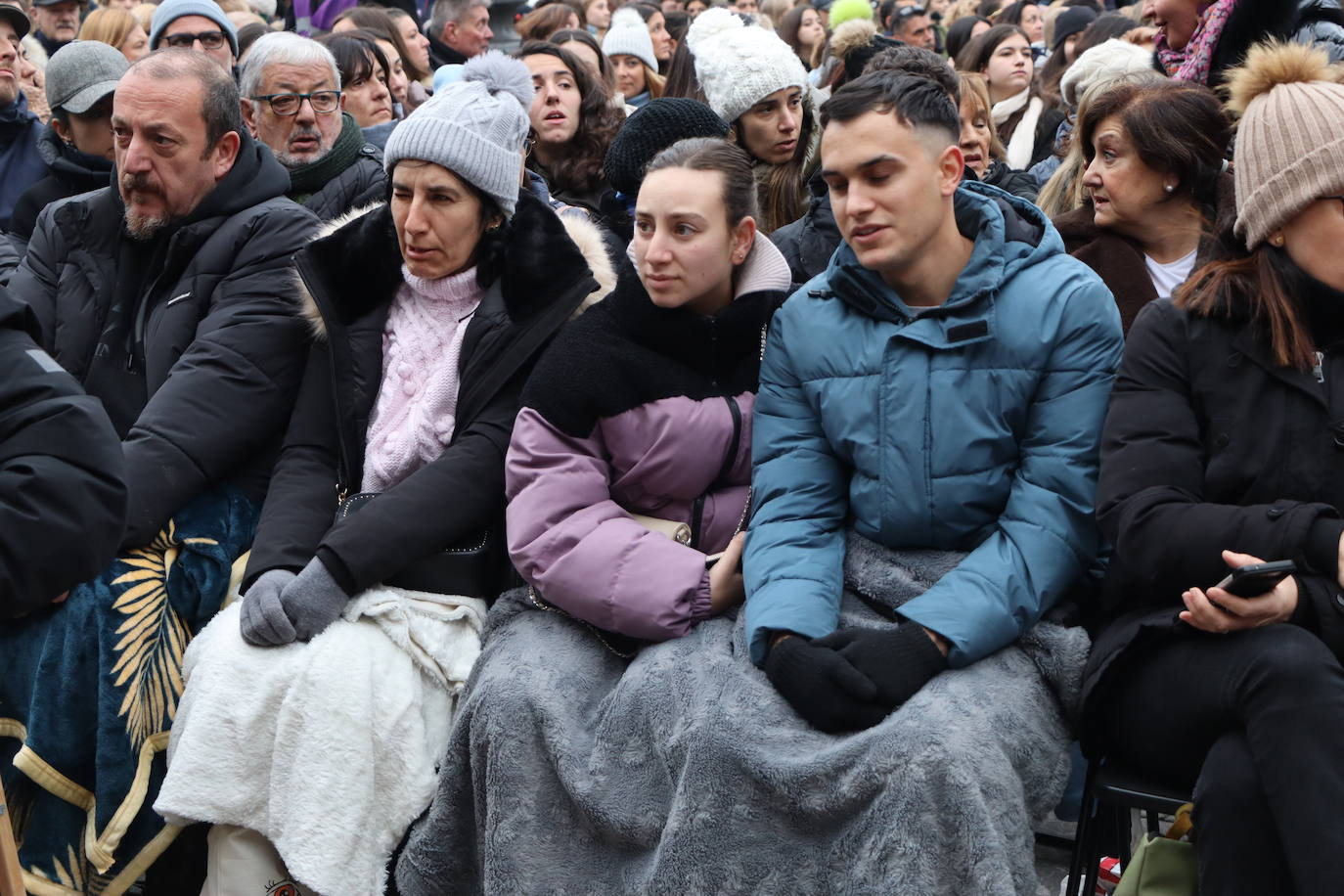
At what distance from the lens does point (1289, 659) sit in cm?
264

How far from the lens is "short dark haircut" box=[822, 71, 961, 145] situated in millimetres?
3225

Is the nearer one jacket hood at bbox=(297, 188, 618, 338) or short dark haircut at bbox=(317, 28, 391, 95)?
jacket hood at bbox=(297, 188, 618, 338)

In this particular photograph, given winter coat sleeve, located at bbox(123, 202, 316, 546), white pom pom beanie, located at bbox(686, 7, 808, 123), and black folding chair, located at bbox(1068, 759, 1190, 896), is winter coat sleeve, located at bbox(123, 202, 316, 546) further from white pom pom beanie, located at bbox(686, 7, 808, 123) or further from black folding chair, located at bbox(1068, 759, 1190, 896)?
black folding chair, located at bbox(1068, 759, 1190, 896)

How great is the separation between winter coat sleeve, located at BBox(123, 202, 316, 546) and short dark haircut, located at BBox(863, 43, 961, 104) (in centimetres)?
180

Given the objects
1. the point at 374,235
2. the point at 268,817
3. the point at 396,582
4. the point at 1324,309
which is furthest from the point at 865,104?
the point at 268,817

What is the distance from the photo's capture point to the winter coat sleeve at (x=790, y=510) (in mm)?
3104

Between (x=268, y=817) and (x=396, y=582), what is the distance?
0.63m

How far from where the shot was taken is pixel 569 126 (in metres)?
5.66

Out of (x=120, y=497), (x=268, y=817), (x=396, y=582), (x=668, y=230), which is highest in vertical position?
(x=668, y=230)

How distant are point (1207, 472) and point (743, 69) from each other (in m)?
2.67

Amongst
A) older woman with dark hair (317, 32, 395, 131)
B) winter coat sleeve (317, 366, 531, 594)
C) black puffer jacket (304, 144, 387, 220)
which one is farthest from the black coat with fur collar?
older woman with dark hair (317, 32, 395, 131)

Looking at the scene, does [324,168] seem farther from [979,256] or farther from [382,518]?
[979,256]

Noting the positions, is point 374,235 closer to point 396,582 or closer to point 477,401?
point 477,401

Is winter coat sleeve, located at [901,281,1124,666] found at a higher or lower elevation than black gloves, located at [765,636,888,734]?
higher
